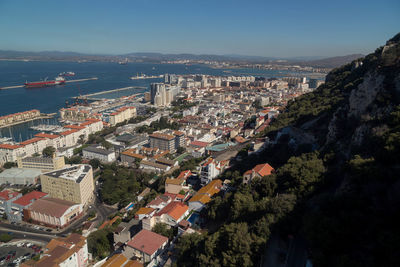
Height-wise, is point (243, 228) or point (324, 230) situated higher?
point (324, 230)

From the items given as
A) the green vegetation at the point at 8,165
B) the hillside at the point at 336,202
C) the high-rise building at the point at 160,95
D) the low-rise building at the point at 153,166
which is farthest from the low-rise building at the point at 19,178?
the high-rise building at the point at 160,95

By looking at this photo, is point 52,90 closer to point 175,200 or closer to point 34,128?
point 34,128

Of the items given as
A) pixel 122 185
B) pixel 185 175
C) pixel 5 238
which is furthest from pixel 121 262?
pixel 122 185

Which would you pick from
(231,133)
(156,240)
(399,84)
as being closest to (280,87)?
(231,133)

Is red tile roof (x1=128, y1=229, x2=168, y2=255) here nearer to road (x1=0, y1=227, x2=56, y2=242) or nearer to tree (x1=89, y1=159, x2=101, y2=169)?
road (x1=0, y1=227, x2=56, y2=242)

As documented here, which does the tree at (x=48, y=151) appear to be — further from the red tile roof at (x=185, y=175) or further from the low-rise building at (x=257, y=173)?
the low-rise building at (x=257, y=173)
